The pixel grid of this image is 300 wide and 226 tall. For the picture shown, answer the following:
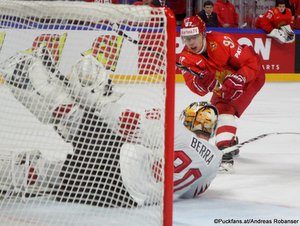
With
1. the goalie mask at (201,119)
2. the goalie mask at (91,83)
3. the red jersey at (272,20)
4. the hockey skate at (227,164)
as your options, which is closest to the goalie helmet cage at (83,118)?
the goalie mask at (91,83)

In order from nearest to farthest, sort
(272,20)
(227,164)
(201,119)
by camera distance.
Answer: (201,119)
(227,164)
(272,20)

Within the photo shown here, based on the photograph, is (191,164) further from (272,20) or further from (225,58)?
(272,20)

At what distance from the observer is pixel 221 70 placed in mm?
5207

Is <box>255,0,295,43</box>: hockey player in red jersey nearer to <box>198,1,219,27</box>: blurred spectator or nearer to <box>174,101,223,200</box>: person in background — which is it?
<box>198,1,219,27</box>: blurred spectator

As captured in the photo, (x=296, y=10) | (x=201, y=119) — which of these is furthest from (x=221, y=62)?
(x=296, y=10)

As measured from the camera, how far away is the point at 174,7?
38.9 ft

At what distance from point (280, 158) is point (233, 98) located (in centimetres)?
49

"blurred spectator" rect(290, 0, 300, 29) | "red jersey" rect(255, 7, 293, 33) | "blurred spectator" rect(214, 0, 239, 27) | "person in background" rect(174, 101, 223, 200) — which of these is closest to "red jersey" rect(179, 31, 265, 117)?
"person in background" rect(174, 101, 223, 200)

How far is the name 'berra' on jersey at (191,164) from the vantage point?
3.82 metres

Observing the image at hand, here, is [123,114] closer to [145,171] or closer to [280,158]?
[145,171]

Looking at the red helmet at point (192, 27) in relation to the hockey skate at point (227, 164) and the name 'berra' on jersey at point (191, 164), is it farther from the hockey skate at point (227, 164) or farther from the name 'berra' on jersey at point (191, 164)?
the name 'berra' on jersey at point (191, 164)

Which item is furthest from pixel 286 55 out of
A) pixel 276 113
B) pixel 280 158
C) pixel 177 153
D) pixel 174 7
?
pixel 177 153

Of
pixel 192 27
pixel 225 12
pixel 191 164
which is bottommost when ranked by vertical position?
pixel 225 12

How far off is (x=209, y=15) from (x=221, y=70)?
20.9ft
